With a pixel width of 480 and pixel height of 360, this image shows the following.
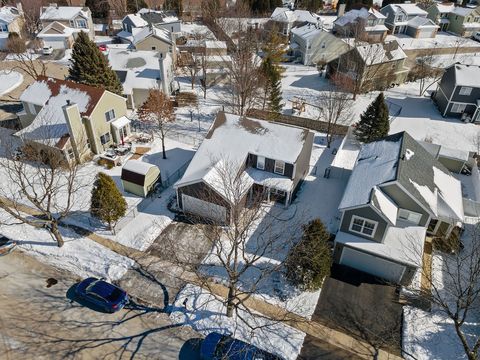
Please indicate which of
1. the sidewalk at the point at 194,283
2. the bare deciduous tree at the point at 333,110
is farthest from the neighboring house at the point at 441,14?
the sidewalk at the point at 194,283

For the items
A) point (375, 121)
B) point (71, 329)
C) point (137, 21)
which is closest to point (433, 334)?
point (71, 329)

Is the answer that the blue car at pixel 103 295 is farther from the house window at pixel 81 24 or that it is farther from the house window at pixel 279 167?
the house window at pixel 81 24

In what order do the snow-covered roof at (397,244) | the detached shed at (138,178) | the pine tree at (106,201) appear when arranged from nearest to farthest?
the snow-covered roof at (397,244) → the pine tree at (106,201) → the detached shed at (138,178)

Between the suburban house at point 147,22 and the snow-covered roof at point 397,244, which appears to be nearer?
the snow-covered roof at point 397,244

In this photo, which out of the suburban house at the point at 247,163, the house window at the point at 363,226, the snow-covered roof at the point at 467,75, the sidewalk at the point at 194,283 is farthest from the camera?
the snow-covered roof at the point at 467,75

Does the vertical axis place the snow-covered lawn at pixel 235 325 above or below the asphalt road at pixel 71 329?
above

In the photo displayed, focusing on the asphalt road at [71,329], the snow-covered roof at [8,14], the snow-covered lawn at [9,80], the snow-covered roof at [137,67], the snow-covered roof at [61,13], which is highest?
the snow-covered roof at [61,13]

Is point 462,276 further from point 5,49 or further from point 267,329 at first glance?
point 5,49

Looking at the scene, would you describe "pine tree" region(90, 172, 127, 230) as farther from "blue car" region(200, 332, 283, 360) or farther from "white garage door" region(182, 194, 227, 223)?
"blue car" region(200, 332, 283, 360)
